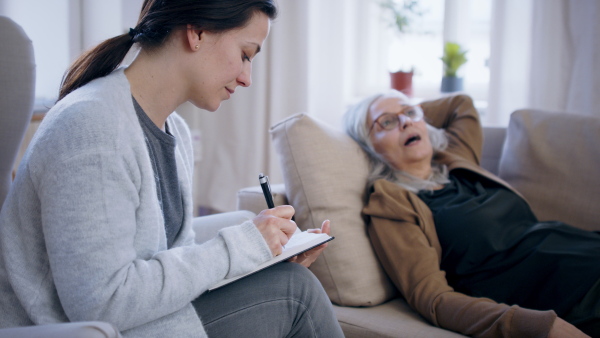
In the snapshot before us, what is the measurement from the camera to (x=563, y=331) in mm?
1286

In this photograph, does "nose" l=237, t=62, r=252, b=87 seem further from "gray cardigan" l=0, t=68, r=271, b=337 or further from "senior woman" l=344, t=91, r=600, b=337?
"senior woman" l=344, t=91, r=600, b=337

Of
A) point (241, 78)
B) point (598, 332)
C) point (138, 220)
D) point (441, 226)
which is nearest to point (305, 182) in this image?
point (441, 226)

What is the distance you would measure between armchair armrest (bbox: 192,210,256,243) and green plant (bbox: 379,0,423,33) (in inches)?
66.1

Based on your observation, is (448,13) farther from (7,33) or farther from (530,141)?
(7,33)

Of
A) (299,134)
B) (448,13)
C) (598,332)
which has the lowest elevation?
(598,332)

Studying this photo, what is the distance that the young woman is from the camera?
2.96 ft

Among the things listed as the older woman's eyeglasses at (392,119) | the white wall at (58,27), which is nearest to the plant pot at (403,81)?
the older woman's eyeglasses at (392,119)

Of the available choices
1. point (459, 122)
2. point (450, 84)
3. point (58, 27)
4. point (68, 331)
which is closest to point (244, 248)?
point (68, 331)

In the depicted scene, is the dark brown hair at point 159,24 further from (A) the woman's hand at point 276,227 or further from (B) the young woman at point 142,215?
(A) the woman's hand at point 276,227

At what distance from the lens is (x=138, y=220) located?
3.30ft

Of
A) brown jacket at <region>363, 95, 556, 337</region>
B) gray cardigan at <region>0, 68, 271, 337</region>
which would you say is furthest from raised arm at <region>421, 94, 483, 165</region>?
gray cardigan at <region>0, 68, 271, 337</region>

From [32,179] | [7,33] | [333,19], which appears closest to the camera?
[32,179]

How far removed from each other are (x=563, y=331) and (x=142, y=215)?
3.02 feet

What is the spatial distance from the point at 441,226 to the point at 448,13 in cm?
141
